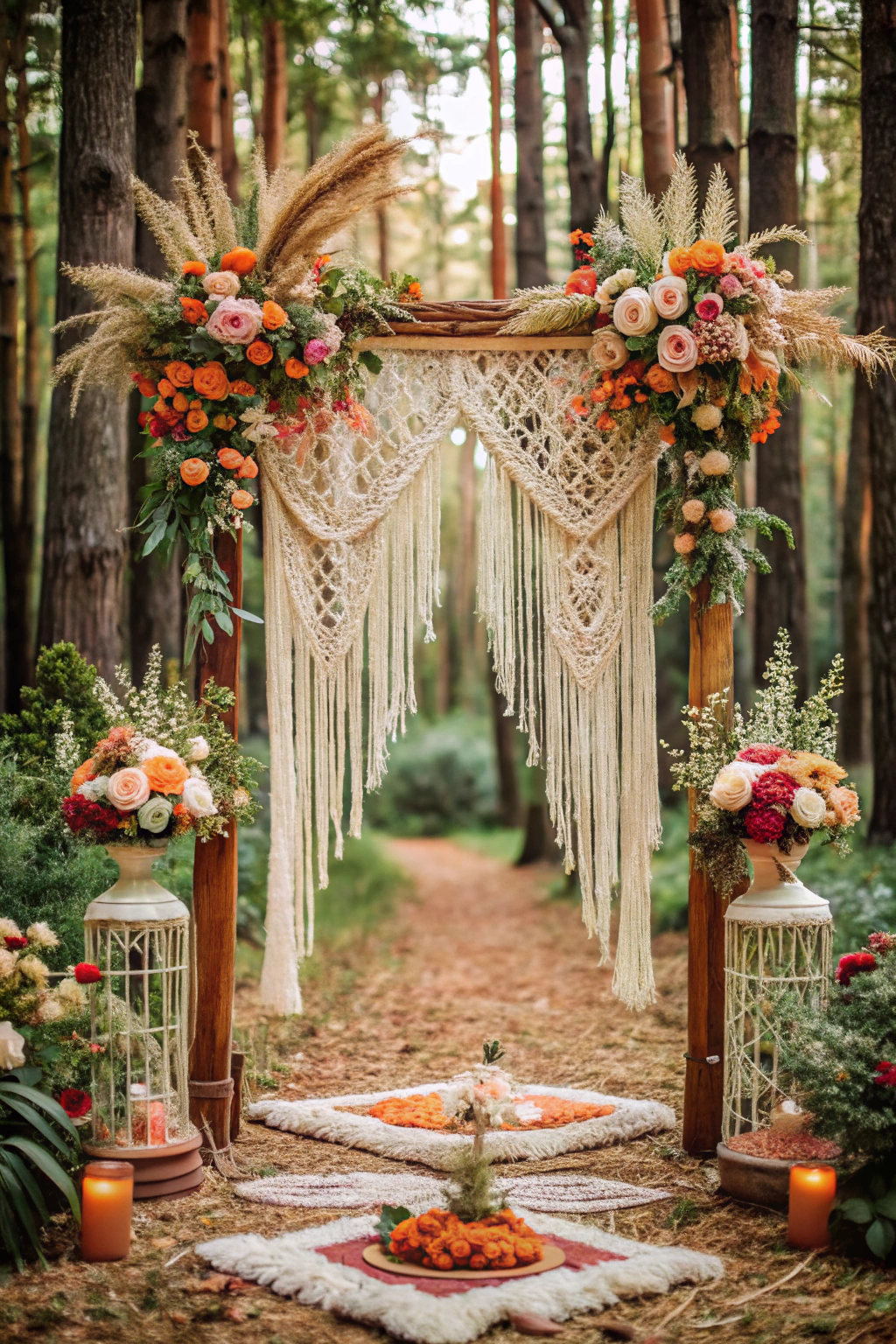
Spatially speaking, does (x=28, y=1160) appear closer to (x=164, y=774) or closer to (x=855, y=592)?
(x=164, y=774)

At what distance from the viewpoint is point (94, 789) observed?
11.4 ft

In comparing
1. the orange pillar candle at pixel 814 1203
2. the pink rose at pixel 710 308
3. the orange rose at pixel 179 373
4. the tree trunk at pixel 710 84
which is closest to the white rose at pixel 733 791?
the orange pillar candle at pixel 814 1203

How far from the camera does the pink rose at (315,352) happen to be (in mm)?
3805

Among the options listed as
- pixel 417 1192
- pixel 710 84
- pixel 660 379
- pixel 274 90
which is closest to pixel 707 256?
pixel 660 379

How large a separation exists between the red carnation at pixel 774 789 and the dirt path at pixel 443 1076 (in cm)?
113

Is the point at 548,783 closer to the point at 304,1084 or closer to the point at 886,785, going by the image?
the point at 304,1084

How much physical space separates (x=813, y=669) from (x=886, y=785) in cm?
1059

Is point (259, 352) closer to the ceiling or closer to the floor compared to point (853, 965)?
closer to the ceiling

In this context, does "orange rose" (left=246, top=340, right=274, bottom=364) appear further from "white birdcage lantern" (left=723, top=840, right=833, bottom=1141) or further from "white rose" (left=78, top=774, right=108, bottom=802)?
"white birdcage lantern" (left=723, top=840, right=833, bottom=1141)

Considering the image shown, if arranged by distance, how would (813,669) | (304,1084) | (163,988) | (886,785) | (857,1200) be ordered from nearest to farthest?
1. (857,1200)
2. (163,988)
3. (304,1084)
4. (886,785)
5. (813,669)

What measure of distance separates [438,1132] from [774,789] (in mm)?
1667

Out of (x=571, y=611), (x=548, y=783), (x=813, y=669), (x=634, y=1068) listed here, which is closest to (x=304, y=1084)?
(x=634, y=1068)

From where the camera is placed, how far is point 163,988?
11.7 ft

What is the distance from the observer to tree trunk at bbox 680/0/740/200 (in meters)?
5.31
